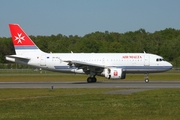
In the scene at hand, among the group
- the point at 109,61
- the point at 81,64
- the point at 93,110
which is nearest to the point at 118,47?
the point at 109,61

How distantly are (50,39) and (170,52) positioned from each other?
54.3 m

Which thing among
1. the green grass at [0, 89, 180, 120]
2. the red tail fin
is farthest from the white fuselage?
the green grass at [0, 89, 180, 120]

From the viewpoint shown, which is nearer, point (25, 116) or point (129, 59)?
point (25, 116)

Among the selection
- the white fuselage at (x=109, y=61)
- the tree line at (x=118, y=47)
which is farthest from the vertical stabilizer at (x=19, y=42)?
the tree line at (x=118, y=47)

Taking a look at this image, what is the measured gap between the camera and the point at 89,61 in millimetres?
49750

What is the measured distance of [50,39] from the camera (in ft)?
525

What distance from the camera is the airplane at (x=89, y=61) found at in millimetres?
47812

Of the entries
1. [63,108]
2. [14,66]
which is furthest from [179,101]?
[14,66]

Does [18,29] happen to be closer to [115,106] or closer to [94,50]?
[115,106]

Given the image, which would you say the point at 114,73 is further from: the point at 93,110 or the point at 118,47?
the point at 118,47

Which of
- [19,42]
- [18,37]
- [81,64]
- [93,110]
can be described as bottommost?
[93,110]

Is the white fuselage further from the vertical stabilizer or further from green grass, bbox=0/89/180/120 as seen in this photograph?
green grass, bbox=0/89/180/120

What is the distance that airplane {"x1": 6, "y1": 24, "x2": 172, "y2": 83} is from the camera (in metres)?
47.8

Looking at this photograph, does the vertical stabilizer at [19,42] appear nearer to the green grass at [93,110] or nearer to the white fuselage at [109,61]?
the white fuselage at [109,61]
